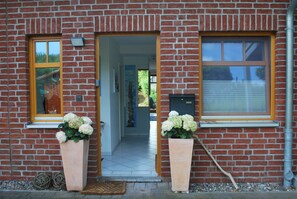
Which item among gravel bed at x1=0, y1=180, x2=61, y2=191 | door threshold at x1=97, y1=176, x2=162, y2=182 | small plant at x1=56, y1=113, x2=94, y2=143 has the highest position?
small plant at x1=56, y1=113, x2=94, y2=143

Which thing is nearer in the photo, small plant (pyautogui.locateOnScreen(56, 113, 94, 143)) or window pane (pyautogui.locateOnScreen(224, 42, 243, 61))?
small plant (pyautogui.locateOnScreen(56, 113, 94, 143))

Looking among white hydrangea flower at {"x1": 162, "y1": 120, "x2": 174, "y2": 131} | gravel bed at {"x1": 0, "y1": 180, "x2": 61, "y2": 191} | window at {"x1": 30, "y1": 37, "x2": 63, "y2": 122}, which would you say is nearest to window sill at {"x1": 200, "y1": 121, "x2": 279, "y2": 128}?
white hydrangea flower at {"x1": 162, "y1": 120, "x2": 174, "y2": 131}

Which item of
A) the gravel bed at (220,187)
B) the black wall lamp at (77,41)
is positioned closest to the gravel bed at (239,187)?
the gravel bed at (220,187)

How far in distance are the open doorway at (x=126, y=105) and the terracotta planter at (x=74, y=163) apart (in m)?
0.64

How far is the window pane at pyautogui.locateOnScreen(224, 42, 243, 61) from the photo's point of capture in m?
4.49

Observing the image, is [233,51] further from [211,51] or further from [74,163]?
[74,163]

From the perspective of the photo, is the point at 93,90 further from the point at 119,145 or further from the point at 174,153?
the point at 119,145

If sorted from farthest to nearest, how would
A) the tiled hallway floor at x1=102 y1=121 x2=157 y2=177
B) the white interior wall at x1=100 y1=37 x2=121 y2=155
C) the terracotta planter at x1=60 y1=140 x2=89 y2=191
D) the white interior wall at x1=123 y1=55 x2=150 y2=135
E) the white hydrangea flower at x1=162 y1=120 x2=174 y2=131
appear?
the white interior wall at x1=123 y1=55 x2=150 y2=135 < the white interior wall at x1=100 y1=37 x2=121 y2=155 < the tiled hallway floor at x1=102 y1=121 x2=157 y2=177 < the terracotta planter at x1=60 y1=140 x2=89 y2=191 < the white hydrangea flower at x1=162 y1=120 x2=174 y2=131

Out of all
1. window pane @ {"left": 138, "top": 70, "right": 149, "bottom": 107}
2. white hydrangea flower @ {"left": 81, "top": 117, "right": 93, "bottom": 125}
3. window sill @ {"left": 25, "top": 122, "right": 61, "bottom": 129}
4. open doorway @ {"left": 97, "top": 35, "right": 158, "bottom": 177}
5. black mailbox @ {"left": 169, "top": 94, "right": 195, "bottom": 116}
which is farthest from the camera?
window pane @ {"left": 138, "top": 70, "right": 149, "bottom": 107}

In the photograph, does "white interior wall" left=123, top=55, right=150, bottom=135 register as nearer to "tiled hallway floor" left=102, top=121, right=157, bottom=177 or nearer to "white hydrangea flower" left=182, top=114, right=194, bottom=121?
"tiled hallway floor" left=102, top=121, right=157, bottom=177

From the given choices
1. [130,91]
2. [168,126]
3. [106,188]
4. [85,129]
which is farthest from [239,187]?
[130,91]

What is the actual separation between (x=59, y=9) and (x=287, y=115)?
13.5 feet

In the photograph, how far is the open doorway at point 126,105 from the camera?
5.31 meters

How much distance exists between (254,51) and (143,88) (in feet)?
16.6
